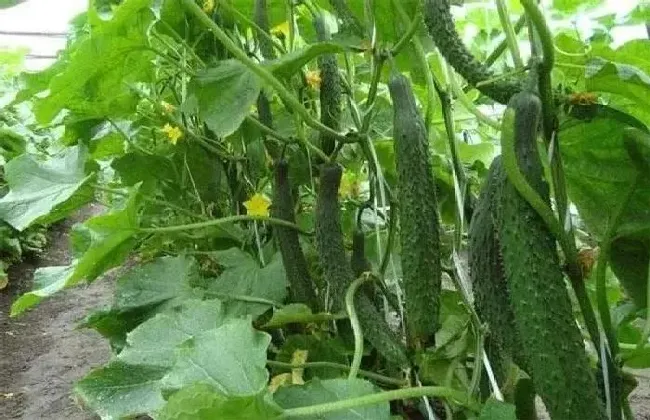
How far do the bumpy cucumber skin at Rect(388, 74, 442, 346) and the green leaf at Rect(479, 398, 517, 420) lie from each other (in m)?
0.16

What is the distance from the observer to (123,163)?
1.69m

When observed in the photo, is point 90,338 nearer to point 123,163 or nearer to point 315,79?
point 123,163

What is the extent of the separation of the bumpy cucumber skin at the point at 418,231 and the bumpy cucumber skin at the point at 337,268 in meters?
0.05

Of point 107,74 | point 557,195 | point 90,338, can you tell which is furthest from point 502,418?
point 90,338

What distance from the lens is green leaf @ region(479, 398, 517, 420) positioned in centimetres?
70

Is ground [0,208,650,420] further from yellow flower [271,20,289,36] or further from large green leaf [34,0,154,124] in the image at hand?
large green leaf [34,0,154,124]

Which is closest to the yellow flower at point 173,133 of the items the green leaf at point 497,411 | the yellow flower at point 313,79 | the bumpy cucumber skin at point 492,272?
the yellow flower at point 313,79

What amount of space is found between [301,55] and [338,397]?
0.40 meters

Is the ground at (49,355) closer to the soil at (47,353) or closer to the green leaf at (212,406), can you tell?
the soil at (47,353)

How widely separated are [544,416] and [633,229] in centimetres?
64

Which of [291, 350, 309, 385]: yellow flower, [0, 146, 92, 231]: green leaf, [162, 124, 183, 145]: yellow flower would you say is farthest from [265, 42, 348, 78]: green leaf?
[162, 124, 183, 145]: yellow flower

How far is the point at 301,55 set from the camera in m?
0.96

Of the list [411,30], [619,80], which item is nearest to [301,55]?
[411,30]

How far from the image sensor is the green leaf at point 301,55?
0.95m
